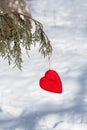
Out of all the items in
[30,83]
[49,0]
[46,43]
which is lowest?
[49,0]

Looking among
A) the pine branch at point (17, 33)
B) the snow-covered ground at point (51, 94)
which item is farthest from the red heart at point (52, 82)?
the snow-covered ground at point (51, 94)

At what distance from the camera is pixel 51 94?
534 cm

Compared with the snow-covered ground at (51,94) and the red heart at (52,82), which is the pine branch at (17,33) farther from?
the snow-covered ground at (51,94)

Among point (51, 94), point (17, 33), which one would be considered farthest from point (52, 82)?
point (51, 94)

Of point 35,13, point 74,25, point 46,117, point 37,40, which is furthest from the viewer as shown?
point 35,13

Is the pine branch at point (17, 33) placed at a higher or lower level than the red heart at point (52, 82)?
higher

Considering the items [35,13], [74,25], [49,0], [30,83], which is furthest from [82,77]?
[49,0]

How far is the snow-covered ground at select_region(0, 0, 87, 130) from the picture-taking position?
459cm

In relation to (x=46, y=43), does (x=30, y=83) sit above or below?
below

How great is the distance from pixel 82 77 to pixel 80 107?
1254 mm

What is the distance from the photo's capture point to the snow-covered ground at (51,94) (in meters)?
4.59

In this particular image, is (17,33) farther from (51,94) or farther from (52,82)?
(51,94)

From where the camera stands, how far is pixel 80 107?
496cm

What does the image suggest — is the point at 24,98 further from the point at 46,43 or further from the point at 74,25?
the point at 74,25
